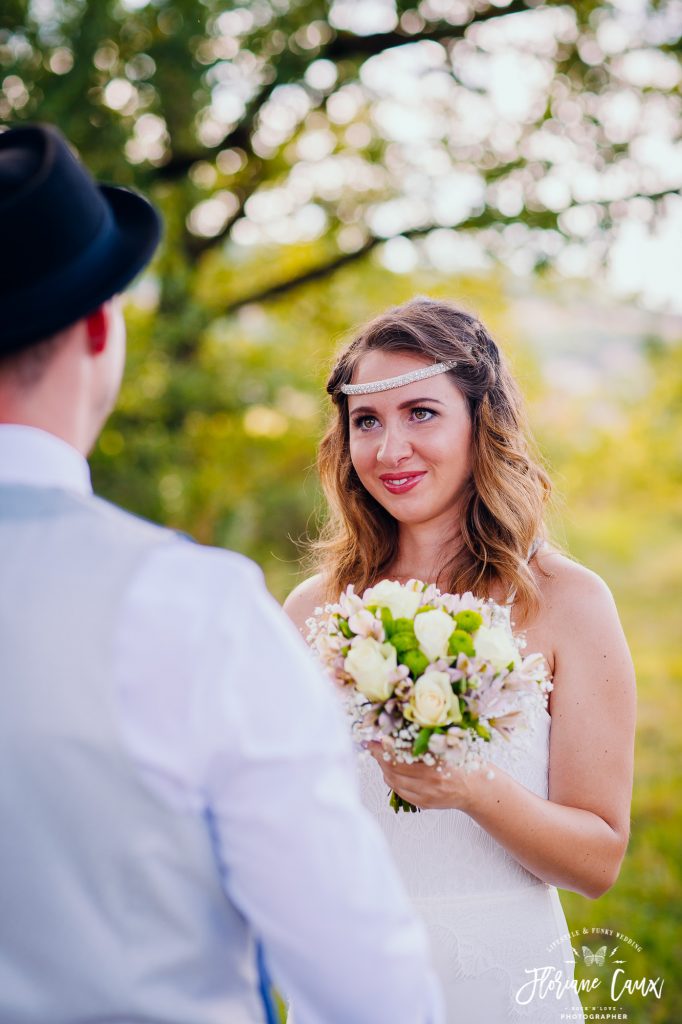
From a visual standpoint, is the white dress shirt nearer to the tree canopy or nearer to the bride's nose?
the bride's nose

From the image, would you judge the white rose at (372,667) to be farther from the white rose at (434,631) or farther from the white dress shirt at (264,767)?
the white dress shirt at (264,767)

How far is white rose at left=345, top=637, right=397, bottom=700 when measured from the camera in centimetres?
217

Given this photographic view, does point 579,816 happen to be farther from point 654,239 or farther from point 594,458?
point 594,458

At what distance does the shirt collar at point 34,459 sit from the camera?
1.51m

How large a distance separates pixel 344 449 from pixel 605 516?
23193mm

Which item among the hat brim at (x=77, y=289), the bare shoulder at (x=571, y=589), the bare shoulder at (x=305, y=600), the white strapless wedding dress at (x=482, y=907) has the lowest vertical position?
the white strapless wedding dress at (x=482, y=907)

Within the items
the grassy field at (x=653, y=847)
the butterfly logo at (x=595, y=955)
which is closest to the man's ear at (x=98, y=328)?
the butterfly logo at (x=595, y=955)

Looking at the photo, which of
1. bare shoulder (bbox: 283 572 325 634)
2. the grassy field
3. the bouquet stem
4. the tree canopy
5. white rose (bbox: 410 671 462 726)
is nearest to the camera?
white rose (bbox: 410 671 462 726)

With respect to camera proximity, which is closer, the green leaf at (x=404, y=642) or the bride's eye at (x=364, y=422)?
the green leaf at (x=404, y=642)

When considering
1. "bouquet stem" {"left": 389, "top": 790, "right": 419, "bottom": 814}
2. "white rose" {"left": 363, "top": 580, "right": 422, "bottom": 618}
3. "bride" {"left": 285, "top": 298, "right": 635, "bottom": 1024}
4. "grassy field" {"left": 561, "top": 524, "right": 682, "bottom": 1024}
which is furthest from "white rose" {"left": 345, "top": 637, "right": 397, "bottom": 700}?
"grassy field" {"left": 561, "top": 524, "right": 682, "bottom": 1024}

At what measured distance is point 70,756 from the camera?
1.35m

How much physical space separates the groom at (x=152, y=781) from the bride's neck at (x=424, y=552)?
1.73m

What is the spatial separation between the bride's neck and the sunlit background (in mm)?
3514

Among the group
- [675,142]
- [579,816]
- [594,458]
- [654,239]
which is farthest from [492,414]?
[594,458]
